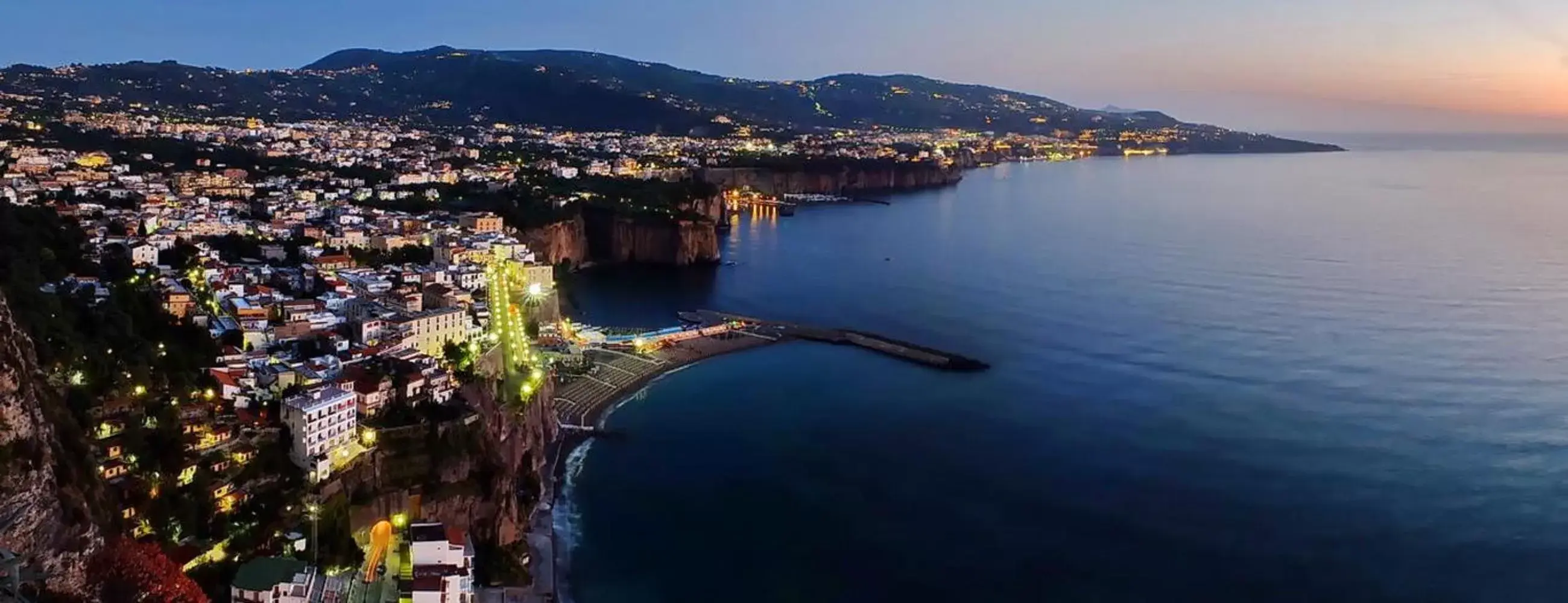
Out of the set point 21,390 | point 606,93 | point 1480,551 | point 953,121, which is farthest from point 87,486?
point 953,121

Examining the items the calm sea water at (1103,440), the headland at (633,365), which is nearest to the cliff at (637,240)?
the calm sea water at (1103,440)

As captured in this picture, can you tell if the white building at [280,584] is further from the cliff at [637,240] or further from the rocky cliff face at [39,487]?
the cliff at [637,240]

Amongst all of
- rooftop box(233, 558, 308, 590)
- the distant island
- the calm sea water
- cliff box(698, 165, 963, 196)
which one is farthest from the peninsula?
the distant island

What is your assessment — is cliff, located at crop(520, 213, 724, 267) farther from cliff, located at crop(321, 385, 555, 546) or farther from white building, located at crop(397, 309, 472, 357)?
cliff, located at crop(321, 385, 555, 546)

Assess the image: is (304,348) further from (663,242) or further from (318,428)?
(663,242)

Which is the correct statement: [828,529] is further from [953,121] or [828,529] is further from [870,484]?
[953,121]
